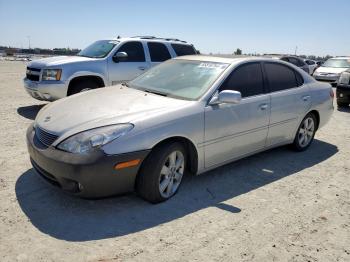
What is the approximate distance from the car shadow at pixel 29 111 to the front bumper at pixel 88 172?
4179mm

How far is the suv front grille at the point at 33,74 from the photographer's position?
7.73 m

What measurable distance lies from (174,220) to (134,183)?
0.55 m

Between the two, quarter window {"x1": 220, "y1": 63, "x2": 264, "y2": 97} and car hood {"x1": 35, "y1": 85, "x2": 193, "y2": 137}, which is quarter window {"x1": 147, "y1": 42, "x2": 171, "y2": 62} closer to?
quarter window {"x1": 220, "y1": 63, "x2": 264, "y2": 97}

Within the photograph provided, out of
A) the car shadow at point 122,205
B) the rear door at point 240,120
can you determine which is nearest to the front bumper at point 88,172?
the car shadow at point 122,205

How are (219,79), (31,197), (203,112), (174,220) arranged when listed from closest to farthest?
(174,220), (31,197), (203,112), (219,79)

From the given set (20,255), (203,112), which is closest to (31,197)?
(20,255)

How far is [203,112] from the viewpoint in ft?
13.3

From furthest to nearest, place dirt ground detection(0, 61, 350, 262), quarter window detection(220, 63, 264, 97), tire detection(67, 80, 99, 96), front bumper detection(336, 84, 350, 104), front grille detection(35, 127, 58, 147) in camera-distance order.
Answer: front bumper detection(336, 84, 350, 104)
tire detection(67, 80, 99, 96)
quarter window detection(220, 63, 264, 97)
front grille detection(35, 127, 58, 147)
dirt ground detection(0, 61, 350, 262)

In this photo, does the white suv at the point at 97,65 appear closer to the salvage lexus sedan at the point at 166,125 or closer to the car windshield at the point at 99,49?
the car windshield at the point at 99,49

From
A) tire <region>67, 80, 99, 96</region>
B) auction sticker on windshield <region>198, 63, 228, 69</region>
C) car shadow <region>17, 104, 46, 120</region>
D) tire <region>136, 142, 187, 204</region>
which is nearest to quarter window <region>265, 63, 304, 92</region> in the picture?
auction sticker on windshield <region>198, 63, 228, 69</region>

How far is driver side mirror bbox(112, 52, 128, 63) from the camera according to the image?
26.8 feet

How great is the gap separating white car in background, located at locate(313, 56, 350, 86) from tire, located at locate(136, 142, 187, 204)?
49.9 feet

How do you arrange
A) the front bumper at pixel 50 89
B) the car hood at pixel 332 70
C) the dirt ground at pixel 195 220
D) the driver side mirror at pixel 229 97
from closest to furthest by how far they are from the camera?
the dirt ground at pixel 195 220 → the driver side mirror at pixel 229 97 → the front bumper at pixel 50 89 → the car hood at pixel 332 70

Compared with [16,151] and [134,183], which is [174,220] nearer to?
[134,183]
